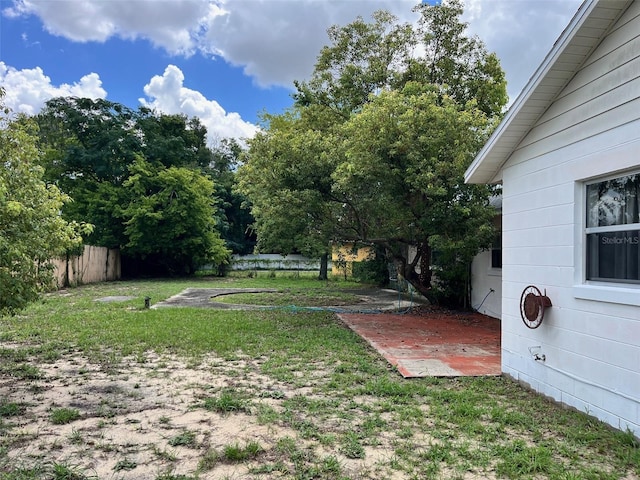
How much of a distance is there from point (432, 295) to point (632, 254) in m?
8.46

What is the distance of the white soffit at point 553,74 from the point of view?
3.74 m

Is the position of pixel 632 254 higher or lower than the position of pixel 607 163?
A: lower

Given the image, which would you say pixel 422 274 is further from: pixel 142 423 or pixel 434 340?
pixel 142 423

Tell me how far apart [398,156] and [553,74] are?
4.58m

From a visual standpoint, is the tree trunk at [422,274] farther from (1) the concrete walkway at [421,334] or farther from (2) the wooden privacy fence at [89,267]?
(2) the wooden privacy fence at [89,267]

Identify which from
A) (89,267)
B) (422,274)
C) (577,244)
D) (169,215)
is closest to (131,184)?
(169,215)

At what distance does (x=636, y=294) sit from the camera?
3.46 meters

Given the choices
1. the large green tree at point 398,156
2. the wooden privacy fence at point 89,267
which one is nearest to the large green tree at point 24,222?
the large green tree at point 398,156

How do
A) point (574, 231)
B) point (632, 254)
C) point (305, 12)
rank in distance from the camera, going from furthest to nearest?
1. point (305, 12)
2. point (574, 231)
3. point (632, 254)

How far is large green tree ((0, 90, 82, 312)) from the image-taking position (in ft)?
15.3

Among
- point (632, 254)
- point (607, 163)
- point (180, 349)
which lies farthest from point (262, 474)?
point (180, 349)

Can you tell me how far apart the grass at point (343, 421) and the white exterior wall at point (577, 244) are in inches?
11.7

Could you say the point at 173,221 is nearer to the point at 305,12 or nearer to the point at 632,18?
the point at 305,12

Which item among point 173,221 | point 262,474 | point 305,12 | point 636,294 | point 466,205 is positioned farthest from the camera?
point 173,221
